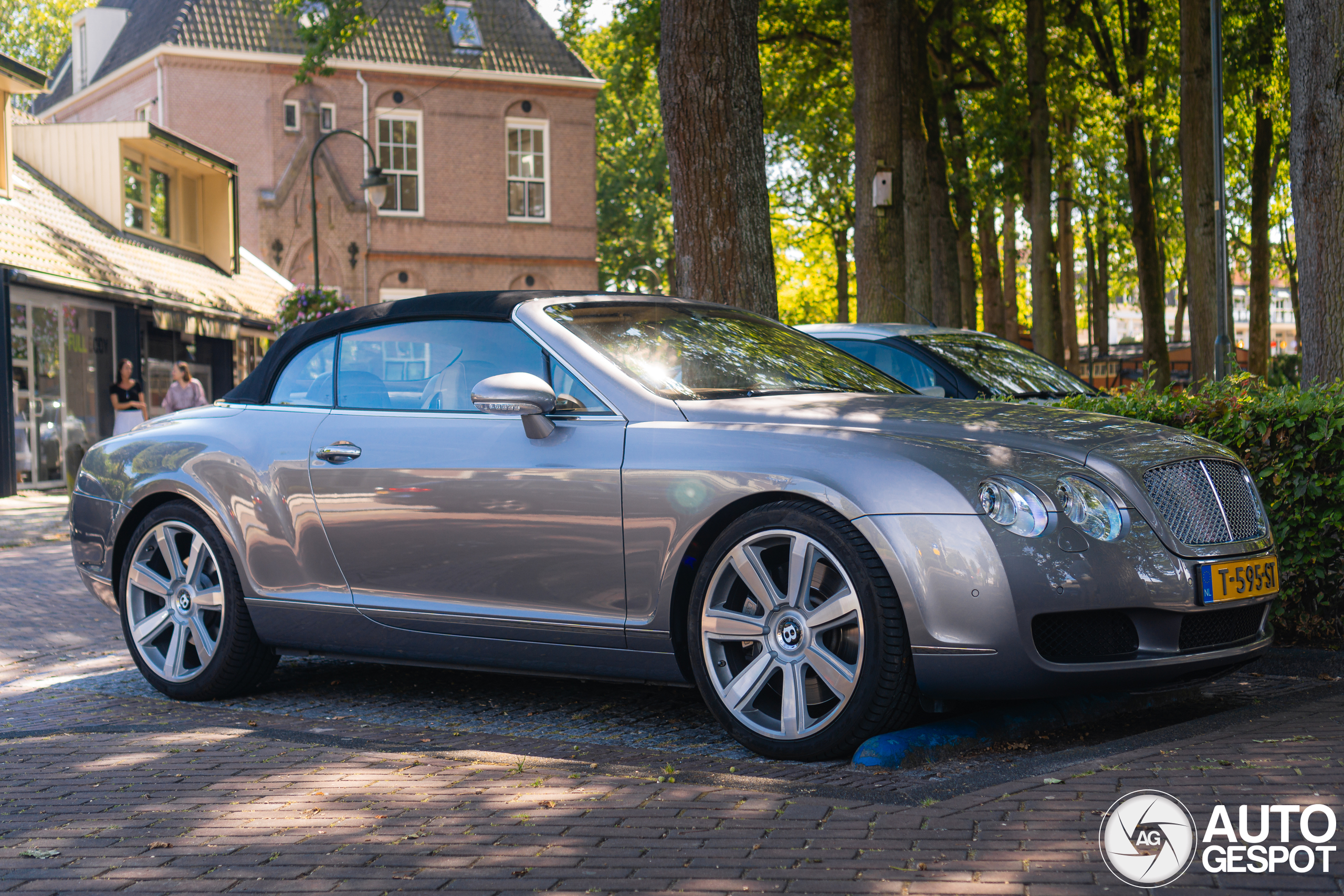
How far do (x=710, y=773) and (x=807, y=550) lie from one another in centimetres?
74

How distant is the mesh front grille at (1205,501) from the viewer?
4305mm

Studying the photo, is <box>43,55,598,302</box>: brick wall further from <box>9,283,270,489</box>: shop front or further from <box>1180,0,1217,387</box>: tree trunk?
<box>1180,0,1217,387</box>: tree trunk

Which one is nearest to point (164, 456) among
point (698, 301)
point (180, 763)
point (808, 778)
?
point (180, 763)

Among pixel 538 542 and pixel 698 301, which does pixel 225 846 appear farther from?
pixel 698 301

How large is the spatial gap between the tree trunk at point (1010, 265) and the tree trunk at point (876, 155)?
17.8 meters

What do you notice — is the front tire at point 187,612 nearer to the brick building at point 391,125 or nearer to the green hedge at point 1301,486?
the green hedge at point 1301,486

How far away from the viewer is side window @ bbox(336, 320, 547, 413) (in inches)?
205

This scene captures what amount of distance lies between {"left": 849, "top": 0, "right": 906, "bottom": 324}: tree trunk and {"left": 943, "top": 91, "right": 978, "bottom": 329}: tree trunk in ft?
27.6

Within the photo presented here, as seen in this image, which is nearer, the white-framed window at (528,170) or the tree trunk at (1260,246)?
the tree trunk at (1260,246)

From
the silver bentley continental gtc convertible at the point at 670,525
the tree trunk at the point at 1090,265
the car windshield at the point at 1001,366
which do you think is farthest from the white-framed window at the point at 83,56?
the silver bentley continental gtc convertible at the point at 670,525

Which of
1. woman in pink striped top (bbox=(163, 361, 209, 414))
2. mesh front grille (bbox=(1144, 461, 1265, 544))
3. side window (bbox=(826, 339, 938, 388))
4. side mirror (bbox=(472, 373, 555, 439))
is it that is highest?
woman in pink striped top (bbox=(163, 361, 209, 414))

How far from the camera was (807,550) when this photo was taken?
430cm

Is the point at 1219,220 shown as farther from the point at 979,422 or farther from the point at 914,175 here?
the point at 979,422

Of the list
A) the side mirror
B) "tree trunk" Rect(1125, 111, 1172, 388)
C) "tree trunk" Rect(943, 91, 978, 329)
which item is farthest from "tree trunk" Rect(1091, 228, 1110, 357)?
the side mirror
